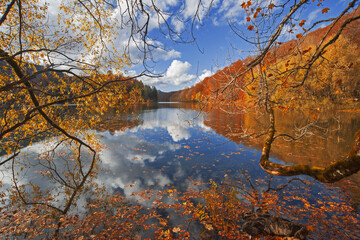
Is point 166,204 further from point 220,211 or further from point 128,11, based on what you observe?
point 128,11

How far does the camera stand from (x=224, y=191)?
6.48 m

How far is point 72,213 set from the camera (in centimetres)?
542

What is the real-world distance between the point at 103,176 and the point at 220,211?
630 centimetres

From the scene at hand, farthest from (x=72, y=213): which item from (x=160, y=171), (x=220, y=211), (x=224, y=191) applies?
(x=224, y=191)

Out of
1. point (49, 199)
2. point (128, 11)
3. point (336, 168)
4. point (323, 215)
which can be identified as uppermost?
point (128, 11)

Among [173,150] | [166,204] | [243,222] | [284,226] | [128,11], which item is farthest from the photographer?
[173,150]

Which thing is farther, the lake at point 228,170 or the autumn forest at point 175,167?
the lake at point 228,170

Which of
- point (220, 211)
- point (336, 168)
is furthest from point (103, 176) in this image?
point (336, 168)

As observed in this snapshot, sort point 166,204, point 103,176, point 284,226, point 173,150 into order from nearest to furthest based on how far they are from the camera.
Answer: point 284,226 → point 166,204 → point 103,176 → point 173,150

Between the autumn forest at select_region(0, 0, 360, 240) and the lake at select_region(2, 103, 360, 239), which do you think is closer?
the autumn forest at select_region(0, 0, 360, 240)

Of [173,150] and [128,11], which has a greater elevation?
[128,11]

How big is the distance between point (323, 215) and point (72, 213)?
28.4 ft

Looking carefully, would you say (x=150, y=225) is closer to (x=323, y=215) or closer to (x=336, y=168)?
(x=336, y=168)

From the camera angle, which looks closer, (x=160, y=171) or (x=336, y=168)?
(x=336, y=168)
